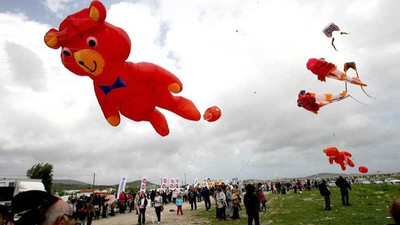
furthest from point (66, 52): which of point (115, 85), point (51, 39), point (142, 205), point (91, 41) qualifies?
point (142, 205)

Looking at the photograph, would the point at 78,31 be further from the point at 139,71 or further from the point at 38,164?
the point at 38,164

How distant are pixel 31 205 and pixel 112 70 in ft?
11.0

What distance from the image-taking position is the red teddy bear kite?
4.69 m

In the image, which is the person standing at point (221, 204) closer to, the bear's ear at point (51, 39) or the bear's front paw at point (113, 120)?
the bear's front paw at point (113, 120)

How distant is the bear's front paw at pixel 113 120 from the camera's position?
19.7ft

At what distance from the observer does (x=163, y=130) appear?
6809 millimetres

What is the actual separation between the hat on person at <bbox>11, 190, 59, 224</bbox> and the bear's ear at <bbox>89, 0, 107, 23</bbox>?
11.3 feet

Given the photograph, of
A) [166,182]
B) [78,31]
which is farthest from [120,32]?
[166,182]

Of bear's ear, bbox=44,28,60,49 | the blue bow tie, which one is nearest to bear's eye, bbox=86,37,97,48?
bear's ear, bbox=44,28,60,49

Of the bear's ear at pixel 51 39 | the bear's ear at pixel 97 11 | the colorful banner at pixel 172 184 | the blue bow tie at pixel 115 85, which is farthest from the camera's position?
the colorful banner at pixel 172 184

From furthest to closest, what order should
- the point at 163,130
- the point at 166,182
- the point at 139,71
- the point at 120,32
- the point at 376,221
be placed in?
the point at 166,182 → the point at 376,221 → the point at 163,130 → the point at 139,71 → the point at 120,32

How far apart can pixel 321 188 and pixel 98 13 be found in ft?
38.4

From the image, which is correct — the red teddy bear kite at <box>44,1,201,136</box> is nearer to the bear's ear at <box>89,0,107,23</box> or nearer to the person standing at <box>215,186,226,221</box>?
the bear's ear at <box>89,0,107,23</box>

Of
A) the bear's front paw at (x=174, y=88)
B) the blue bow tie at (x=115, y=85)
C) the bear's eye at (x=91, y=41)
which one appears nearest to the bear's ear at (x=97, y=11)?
the bear's eye at (x=91, y=41)
